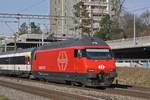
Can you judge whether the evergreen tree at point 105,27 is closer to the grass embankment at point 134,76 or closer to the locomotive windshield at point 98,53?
the grass embankment at point 134,76

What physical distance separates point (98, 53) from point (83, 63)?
4.49 ft

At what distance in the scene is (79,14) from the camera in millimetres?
60938

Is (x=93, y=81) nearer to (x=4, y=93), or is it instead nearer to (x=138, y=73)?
(x=4, y=93)

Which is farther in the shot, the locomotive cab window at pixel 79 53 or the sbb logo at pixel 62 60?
the sbb logo at pixel 62 60

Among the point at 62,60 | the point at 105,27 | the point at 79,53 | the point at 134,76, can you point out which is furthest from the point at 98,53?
the point at 105,27

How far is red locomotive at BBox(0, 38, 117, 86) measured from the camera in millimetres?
19078

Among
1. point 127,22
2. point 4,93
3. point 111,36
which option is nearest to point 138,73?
point 4,93

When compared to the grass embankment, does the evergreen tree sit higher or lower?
higher

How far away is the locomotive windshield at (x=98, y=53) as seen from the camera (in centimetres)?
1960

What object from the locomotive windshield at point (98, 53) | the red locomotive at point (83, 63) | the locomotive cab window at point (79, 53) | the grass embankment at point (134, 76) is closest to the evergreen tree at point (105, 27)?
the grass embankment at point (134, 76)

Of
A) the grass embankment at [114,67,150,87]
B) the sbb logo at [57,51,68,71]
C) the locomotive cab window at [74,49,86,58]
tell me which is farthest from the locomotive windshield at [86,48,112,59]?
the grass embankment at [114,67,150,87]

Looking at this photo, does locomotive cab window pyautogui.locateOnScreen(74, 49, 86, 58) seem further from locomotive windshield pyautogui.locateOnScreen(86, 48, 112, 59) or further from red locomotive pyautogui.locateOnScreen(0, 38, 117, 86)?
locomotive windshield pyautogui.locateOnScreen(86, 48, 112, 59)

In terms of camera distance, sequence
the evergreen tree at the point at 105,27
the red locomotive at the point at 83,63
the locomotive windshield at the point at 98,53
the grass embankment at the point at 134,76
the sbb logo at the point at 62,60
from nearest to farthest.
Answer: the red locomotive at the point at 83,63 < the locomotive windshield at the point at 98,53 < the sbb logo at the point at 62,60 < the grass embankment at the point at 134,76 < the evergreen tree at the point at 105,27

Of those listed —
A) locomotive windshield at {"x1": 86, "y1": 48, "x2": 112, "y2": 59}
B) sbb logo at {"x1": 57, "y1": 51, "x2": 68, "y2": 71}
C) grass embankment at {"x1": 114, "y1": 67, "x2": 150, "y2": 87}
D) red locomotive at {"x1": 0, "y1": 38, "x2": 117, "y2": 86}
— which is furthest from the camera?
grass embankment at {"x1": 114, "y1": 67, "x2": 150, "y2": 87}
